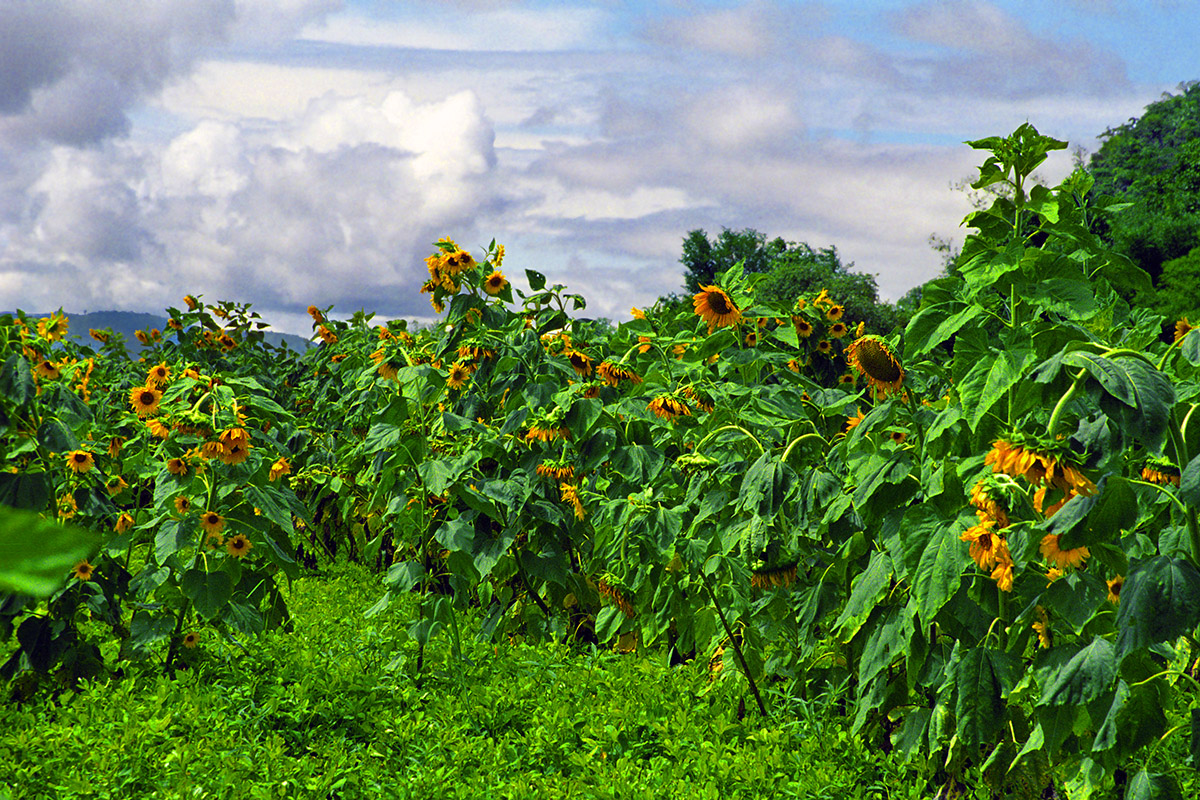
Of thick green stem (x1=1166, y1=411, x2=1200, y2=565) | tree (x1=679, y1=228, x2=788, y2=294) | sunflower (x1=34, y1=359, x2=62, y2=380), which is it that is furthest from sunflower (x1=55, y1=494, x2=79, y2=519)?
tree (x1=679, y1=228, x2=788, y2=294)

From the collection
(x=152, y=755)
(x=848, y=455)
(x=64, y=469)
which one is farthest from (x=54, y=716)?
(x=848, y=455)

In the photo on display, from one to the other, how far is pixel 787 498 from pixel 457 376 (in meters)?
1.81

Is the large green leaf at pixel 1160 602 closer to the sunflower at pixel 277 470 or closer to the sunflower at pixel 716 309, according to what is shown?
the sunflower at pixel 716 309

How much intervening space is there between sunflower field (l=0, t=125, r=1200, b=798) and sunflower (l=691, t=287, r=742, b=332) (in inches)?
0.5

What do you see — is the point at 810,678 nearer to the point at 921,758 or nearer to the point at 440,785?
the point at 921,758

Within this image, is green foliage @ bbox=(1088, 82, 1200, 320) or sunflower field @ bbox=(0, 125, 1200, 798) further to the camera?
green foliage @ bbox=(1088, 82, 1200, 320)

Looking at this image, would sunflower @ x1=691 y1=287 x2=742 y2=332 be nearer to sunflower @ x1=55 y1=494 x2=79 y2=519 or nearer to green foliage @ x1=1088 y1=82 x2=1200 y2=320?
sunflower @ x1=55 y1=494 x2=79 y2=519

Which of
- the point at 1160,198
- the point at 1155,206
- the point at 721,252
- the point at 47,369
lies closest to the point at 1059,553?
the point at 47,369

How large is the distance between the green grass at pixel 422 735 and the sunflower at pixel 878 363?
1105mm

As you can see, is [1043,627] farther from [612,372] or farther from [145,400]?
[145,400]

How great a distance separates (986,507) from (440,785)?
5.56ft

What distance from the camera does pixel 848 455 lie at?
2.54 metres

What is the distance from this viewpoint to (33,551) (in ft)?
0.68

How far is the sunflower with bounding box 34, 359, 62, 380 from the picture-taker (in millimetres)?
3583
